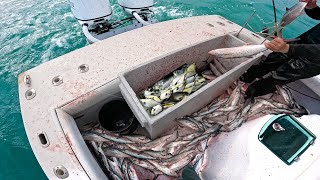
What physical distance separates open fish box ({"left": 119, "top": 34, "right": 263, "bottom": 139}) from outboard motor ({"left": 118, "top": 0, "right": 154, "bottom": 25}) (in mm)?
1907

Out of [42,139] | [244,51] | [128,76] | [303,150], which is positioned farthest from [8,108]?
[303,150]

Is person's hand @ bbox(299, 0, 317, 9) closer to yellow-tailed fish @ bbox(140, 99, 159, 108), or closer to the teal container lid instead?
the teal container lid

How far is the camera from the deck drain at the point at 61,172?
1.70 m

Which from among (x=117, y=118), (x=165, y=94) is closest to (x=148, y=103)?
(x=165, y=94)

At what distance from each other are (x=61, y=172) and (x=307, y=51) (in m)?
2.34

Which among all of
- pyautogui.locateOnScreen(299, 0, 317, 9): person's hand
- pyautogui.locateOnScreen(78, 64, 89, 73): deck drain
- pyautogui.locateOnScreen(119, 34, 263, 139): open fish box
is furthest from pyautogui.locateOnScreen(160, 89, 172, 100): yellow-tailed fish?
pyautogui.locateOnScreen(299, 0, 317, 9): person's hand

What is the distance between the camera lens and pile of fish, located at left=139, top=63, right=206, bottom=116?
2.34 metres

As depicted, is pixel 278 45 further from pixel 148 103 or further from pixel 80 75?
pixel 80 75

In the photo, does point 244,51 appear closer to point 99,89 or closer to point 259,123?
point 259,123

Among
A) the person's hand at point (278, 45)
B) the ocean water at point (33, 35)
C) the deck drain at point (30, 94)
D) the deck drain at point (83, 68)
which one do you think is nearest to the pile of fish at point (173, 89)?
the deck drain at point (83, 68)

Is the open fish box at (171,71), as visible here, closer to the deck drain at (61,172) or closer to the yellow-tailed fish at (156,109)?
the yellow-tailed fish at (156,109)

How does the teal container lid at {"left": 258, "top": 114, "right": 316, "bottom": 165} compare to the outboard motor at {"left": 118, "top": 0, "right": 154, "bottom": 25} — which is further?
the outboard motor at {"left": 118, "top": 0, "right": 154, "bottom": 25}

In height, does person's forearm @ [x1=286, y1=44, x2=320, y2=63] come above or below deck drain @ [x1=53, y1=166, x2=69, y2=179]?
above

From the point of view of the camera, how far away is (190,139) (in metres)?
2.42
